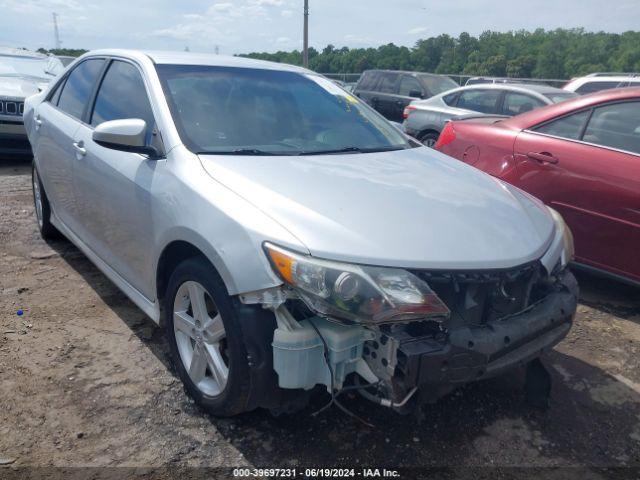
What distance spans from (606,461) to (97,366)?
8.25 feet

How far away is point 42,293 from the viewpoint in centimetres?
386

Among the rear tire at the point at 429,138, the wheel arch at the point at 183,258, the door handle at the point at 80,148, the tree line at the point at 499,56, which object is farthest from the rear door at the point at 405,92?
the tree line at the point at 499,56

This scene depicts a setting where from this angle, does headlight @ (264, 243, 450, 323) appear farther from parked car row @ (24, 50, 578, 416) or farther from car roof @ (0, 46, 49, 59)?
car roof @ (0, 46, 49, 59)

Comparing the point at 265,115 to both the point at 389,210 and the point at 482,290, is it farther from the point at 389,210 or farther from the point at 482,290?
the point at 482,290

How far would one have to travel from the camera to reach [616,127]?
13.1 feet

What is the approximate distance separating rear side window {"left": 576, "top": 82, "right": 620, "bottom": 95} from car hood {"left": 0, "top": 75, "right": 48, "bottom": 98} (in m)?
9.37

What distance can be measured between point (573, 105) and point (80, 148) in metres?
3.53

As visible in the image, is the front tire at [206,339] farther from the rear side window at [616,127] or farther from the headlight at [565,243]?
the rear side window at [616,127]

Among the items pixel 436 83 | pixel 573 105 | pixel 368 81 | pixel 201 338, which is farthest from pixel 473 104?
pixel 201 338

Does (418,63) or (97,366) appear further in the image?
(418,63)

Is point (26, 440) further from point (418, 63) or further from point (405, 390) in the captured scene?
point (418, 63)

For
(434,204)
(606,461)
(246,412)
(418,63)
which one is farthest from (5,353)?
(418,63)

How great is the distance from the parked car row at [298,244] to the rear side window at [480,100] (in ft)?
19.9

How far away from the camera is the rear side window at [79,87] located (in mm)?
3797
